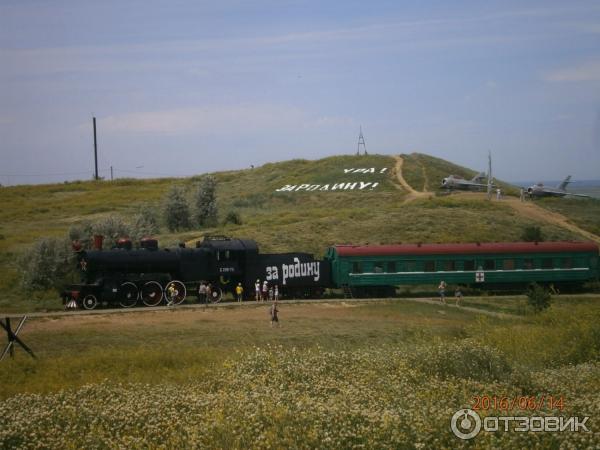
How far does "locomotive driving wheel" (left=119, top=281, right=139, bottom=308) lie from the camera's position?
37.2 meters

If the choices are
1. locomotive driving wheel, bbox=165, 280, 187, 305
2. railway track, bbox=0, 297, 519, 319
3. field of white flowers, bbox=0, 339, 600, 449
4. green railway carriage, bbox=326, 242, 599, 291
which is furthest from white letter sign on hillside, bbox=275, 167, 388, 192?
field of white flowers, bbox=0, 339, 600, 449

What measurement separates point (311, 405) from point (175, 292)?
24489mm

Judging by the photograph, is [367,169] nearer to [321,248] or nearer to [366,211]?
[366,211]

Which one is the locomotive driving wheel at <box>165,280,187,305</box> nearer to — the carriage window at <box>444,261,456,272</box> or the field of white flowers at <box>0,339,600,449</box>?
the carriage window at <box>444,261,456,272</box>

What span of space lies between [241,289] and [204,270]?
7.94 feet

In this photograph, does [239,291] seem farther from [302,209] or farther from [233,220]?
[302,209]

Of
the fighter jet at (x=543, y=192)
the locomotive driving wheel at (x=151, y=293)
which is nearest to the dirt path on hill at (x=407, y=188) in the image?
the fighter jet at (x=543, y=192)

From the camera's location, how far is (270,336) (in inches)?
1163

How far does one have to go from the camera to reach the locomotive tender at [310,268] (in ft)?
122

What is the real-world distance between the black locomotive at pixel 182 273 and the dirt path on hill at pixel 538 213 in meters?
26.4

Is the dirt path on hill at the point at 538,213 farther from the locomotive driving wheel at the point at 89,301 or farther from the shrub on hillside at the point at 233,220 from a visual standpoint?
the locomotive driving wheel at the point at 89,301

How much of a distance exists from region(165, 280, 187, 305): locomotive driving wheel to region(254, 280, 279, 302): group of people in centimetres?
394

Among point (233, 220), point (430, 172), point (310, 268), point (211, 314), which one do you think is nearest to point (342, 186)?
point (430, 172)

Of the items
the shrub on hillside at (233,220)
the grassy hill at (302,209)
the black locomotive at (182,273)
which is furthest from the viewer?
the shrub on hillside at (233,220)
